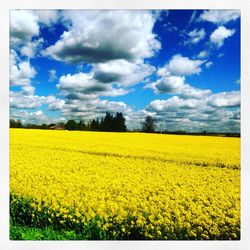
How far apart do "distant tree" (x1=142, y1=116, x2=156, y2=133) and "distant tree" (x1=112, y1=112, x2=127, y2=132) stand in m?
0.28

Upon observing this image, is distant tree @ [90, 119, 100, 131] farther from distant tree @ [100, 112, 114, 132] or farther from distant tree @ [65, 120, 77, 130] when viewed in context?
distant tree @ [65, 120, 77, 130]

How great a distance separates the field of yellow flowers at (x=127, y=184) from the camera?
632 cm

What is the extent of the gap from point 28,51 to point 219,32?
2669mm

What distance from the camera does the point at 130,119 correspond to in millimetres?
6777

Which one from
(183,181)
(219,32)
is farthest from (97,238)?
(219,32)

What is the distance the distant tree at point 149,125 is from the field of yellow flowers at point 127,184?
29cm

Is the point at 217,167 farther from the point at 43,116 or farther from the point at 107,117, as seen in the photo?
the point at 43,116

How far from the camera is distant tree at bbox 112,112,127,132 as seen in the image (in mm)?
6807

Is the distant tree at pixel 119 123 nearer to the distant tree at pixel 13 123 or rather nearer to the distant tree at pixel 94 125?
the distant tree at pixel 94 125

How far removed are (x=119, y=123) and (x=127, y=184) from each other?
2.90ft

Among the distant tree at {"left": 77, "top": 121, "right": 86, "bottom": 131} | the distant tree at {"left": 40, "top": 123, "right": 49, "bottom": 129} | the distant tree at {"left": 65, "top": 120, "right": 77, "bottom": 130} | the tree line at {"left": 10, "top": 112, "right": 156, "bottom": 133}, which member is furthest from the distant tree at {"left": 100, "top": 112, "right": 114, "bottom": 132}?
the distant tree at {"left": 40, "top": 123, "right": 49, "bottom": 129}

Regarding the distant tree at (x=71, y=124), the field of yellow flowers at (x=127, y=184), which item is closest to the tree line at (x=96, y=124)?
the distant tree at (x=71, y=124)

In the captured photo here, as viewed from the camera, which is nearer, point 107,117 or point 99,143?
point 107,117
